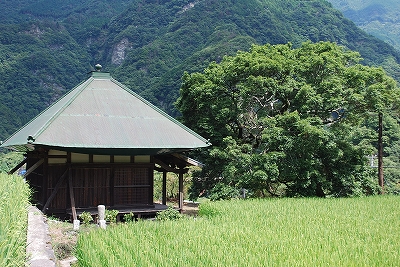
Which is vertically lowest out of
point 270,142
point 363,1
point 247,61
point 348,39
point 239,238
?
point 239,238

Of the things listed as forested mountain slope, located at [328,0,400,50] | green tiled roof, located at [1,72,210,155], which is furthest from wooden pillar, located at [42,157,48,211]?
forested mountain slope, located at [328,0,400,50]

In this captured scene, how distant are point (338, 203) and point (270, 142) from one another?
10.9 ft

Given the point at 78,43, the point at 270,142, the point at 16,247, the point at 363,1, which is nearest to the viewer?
the point at 16,247

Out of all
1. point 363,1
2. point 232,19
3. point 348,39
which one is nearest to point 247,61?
point 232,19

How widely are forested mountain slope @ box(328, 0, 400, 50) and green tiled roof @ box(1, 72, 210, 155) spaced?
96288 millimetres

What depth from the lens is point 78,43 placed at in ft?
258

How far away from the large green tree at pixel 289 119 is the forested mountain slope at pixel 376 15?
9143 centimetres

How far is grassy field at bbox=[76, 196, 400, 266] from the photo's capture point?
6223 millimetres

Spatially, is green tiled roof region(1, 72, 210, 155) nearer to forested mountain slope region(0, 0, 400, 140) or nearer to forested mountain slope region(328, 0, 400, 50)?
forested mountain slope region(0, 0, 400, 140)

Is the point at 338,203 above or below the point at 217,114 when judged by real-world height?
below

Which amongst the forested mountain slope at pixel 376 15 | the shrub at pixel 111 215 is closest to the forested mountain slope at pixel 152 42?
the shrub at pixel 111 215

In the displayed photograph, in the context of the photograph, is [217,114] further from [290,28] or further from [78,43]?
[78,43]

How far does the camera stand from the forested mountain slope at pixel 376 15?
112 m

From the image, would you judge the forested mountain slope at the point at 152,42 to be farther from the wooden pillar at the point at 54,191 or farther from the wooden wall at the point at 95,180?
the wooden pillar at the point at 54,191
